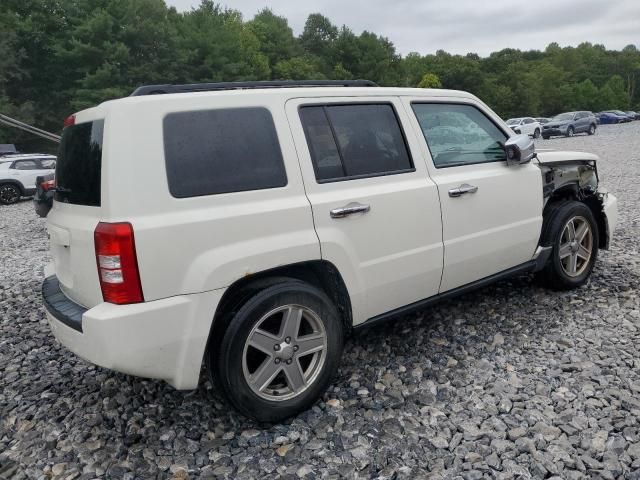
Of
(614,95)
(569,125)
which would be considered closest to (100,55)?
(569,125)

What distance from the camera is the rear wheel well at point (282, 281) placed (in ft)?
8.23

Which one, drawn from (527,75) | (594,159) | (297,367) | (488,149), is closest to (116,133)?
(297,367)

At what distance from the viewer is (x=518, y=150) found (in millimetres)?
3549

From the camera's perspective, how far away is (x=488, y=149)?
368cm

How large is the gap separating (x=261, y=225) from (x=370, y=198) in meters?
0.73

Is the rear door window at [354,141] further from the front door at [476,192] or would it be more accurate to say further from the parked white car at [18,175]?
the parked white car at [18,175]

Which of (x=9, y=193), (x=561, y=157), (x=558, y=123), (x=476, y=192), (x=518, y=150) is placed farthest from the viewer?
(x=558, y=123)

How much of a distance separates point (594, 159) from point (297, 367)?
3.27 meters

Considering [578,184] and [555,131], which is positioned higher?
[555,131]

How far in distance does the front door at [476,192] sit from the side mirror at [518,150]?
0.34 ft

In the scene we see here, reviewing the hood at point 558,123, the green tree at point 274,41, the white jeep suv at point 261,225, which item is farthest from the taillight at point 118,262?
the green tree at point 274,41

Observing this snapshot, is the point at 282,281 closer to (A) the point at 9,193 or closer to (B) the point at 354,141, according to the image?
(B) the point at 354,141

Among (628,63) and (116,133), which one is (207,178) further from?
(628,63)

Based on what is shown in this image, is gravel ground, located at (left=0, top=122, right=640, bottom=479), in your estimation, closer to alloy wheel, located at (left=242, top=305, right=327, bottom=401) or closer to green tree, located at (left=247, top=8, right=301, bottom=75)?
alloy wheel, located at (left=242, top=305, right=327, bottom=401)
